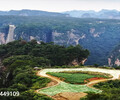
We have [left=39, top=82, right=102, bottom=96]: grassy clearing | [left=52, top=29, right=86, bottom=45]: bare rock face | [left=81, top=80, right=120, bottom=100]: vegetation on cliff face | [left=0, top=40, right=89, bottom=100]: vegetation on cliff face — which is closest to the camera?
[left=81, top=80, right=120, bottom=100]: vegetation on cliff face

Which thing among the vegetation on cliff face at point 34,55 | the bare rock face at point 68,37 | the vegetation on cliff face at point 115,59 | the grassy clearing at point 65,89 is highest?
the grassy clearing at point 65,89

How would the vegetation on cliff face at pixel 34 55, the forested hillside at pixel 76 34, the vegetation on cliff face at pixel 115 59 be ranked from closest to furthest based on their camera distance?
the vegetation on cliff face at pixel 34 55, the vegetation on cliff face at pixel 115 59, the forested hillside at pixel 76 34

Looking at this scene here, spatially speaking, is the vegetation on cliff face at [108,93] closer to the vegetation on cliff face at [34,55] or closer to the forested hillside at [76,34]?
the vegetation on cliff face at [34,55]

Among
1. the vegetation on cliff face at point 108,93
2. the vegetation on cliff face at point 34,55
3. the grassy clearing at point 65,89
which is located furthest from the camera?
the vegetation on cliff face at point 34,55

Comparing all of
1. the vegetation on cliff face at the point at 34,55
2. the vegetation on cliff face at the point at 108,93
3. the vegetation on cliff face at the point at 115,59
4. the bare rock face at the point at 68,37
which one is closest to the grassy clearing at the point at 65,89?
the vegetation on cliff face at the point at 108,93

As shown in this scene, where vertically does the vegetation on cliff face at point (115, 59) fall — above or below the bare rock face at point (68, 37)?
below

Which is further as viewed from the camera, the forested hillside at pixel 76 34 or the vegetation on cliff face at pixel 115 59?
the forested hillside at pixel 76 34

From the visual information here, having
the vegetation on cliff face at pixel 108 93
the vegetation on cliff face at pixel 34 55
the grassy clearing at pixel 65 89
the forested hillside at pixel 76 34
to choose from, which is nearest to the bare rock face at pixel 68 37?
the forested hillside at pixel 76 34

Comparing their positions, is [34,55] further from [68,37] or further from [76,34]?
[76,34]

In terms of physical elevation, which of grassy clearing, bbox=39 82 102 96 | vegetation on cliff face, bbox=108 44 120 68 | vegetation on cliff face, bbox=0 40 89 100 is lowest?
vegetation on cliff face, bbox=108 44 120 68

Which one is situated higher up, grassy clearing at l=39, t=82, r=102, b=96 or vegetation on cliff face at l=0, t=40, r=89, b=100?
grassy clearing at l=39, t=82, r=102, b=96

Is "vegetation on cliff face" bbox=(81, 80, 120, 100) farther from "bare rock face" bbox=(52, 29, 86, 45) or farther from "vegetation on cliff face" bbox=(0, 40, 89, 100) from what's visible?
"bare rock face" bbox=(52, 29, 86, 45)

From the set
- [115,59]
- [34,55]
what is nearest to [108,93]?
[34,55]

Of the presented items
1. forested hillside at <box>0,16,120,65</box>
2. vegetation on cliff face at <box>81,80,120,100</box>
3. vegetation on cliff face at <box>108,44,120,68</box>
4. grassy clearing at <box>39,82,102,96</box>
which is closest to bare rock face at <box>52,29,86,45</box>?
forested hillside at <box>0,16,120,65</box>
